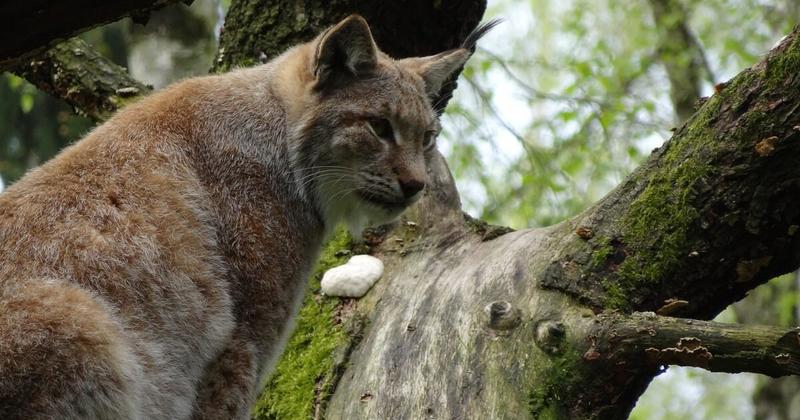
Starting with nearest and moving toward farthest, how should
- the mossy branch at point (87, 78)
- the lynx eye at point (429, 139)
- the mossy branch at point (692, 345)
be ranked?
the mossy branch at point (692, 345) < the lynx eye at point (429, 139) < the mossy branch at point (87, 78)

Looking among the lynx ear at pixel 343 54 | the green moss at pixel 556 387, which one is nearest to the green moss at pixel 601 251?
the green moss at pixel 556 387

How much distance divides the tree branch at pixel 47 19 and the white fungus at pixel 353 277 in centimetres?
240

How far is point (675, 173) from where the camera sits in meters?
4.18

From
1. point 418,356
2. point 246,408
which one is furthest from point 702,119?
point 246,408

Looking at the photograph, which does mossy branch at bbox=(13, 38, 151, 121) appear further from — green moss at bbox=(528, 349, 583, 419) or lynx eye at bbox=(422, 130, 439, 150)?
green moss at bbox=(528, 349, 583, 419)

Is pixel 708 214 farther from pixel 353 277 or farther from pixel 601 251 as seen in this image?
pixel 353 277

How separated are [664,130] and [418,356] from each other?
819cm

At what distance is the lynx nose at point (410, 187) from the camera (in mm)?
4742

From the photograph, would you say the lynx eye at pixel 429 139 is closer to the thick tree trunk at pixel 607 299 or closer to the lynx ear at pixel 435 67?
the lynx ear at pixel 435 67

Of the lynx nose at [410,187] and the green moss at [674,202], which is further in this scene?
the lynx nose at [410,187]

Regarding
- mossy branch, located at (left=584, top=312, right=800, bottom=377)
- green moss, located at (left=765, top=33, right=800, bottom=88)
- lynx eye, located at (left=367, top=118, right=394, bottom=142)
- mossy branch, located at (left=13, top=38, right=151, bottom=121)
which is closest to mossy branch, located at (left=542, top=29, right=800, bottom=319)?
green moss, located at (left=765, top=33, right=800, bottom=88)

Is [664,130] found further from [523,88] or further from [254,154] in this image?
[254,154]

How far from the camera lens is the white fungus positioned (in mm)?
5199

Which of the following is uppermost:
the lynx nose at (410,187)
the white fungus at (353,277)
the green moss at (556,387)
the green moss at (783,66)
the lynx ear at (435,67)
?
the lynx ear at (435,67)
